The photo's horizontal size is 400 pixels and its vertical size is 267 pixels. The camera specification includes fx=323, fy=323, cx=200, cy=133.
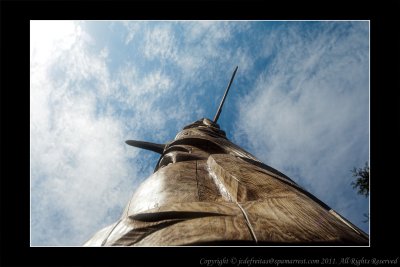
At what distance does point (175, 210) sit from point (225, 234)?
338 mm
